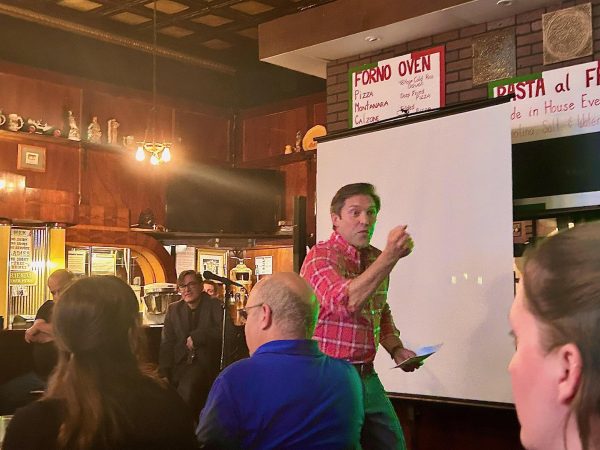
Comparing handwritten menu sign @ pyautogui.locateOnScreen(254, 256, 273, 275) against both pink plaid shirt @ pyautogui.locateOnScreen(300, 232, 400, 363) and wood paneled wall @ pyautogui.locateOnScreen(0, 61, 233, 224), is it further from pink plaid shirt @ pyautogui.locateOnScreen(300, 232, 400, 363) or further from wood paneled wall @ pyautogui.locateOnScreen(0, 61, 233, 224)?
pink plaid shirt @ pyautogui.locateOnScreen(300, 232, 400, 363)

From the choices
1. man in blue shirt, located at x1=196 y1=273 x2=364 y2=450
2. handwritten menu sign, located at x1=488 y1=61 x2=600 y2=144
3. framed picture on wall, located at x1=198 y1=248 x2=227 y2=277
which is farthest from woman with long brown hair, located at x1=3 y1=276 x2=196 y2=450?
framed picture on wall, located at x1=198 y1=248 x2=227 y2=277

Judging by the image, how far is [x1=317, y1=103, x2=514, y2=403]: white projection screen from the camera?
3838 mm

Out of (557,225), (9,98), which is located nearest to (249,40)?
(9,98)

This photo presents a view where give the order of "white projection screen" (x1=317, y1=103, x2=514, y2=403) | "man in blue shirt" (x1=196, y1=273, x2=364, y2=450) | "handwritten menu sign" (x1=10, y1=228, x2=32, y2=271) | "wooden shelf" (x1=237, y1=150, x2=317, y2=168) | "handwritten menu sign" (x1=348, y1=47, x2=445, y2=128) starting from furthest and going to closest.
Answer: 1. "wooden shelf" (x1=237, y1=150, x2=317, y2=168)
2. "handwritten menu sign" (x1=10, y1=228, x2=32, y2=271)
3. "handwritten menu sign" (x1=348, y1=47, x2=445, y2=128)
4. "white projection screen" (x1=317, y1=103, x2=514, y2=403)
5. "man in blue shirt" (x1=196, y1=273, x2=364, y2=450)

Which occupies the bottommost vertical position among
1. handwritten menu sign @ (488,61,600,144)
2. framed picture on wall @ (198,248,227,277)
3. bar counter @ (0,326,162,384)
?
bar counter @ (0,326,162,384)

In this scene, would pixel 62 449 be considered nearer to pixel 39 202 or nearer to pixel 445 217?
pixel 445 217

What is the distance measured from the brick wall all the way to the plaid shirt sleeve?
2.06 meters

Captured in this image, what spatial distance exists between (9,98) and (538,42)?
17.8 ft

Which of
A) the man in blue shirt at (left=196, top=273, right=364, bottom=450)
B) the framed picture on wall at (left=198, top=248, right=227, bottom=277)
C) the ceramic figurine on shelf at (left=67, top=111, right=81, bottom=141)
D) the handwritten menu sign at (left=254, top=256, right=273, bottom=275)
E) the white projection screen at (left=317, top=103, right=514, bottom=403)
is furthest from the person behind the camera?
the handwritten menu sign at (left=254, top=256, right=273, bottom=275)

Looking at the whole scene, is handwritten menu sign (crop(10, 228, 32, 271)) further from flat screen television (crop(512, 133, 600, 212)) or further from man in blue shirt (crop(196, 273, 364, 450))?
man in blue shirt (crop(196, 273, 364, 450))

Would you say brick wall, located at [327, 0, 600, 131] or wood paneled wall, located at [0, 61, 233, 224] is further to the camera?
wood paneled wall, located at [0, 61, 233, 224]

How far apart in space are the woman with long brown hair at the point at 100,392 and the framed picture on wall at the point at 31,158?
20.4ft

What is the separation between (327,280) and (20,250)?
497 centimetres

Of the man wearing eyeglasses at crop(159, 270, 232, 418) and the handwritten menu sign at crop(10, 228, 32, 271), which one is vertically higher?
the handwritten menu sign at crop(10, 228, 32, 271)
